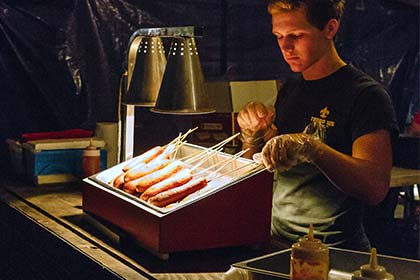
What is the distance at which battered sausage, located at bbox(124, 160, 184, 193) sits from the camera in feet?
9.38

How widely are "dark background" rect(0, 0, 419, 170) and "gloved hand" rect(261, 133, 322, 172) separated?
2.75 metres

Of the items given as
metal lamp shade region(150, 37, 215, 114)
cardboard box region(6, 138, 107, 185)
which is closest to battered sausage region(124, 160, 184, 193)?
metal lamp shade region(150, 37, 215, 114)

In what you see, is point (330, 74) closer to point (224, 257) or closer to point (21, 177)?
point (224, 257)

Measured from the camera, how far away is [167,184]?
2.77 meters

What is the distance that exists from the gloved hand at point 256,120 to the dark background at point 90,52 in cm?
222

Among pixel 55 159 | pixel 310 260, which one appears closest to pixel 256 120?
pixel 310 260

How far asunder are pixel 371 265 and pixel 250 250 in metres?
1.02

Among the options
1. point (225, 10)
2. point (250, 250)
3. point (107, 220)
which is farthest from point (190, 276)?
point (225, 10)

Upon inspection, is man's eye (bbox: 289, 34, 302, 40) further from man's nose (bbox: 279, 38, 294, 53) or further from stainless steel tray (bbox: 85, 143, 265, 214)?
stainless steel tray (bbox: 85, 143, 265, 214)

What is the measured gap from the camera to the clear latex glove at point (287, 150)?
2541 millimetres

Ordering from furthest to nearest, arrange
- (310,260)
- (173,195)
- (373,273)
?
(173,195)
(310,260)
(373,273)

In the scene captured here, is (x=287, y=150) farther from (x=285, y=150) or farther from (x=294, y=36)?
(x=294, y=36)

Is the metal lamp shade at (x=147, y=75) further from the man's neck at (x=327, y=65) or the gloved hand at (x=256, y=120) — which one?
the man's neck at (x=327, y=65)

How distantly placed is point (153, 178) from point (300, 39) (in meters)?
0.87
